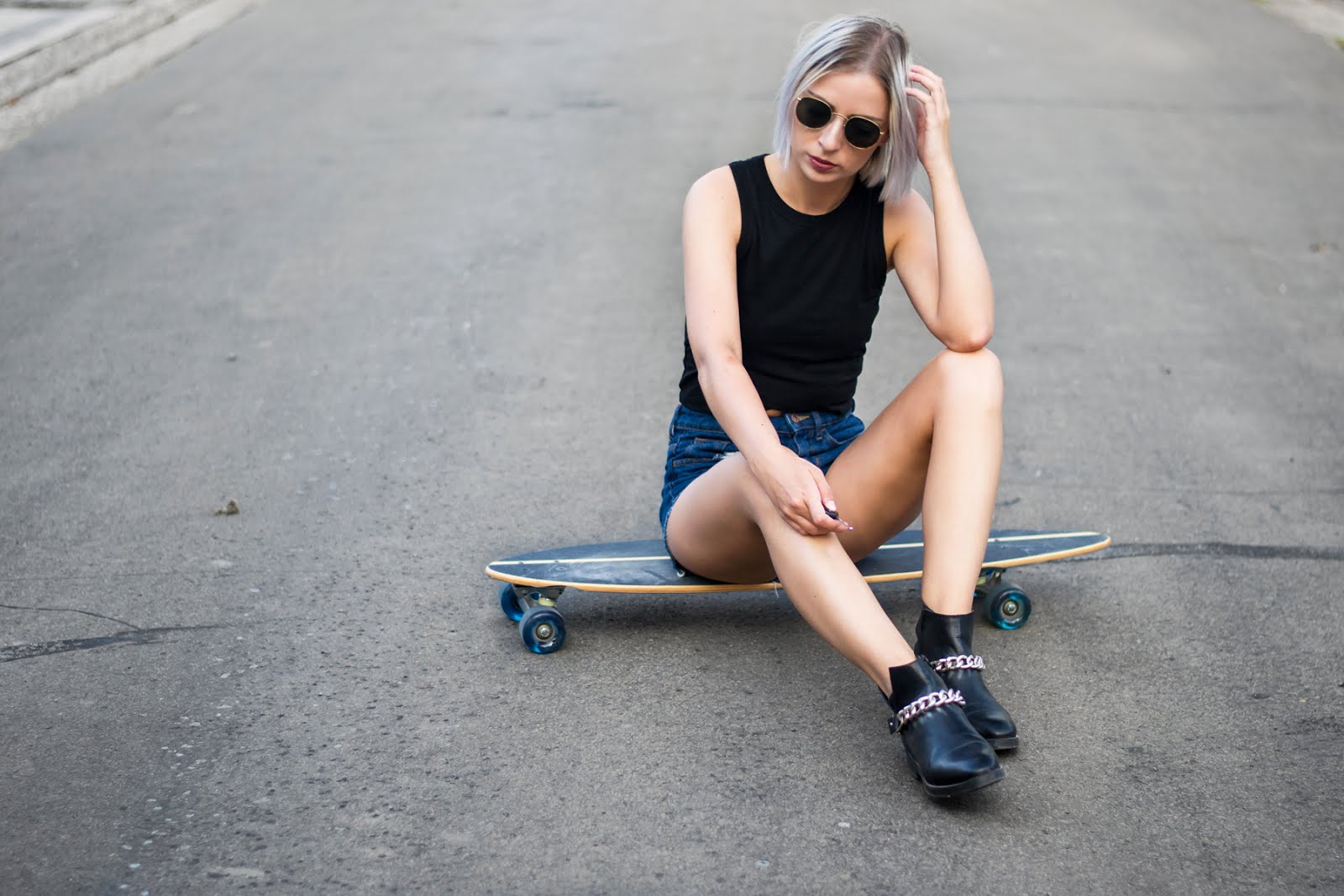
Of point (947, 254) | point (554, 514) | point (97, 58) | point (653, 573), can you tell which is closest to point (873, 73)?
point (947, 254)

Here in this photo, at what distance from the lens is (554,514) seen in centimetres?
441

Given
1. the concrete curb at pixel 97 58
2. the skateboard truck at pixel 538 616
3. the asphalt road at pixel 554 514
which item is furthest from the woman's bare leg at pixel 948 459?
the concrete curb at pixel 97 58

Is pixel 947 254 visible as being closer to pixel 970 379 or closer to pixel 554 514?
pixel 970 379

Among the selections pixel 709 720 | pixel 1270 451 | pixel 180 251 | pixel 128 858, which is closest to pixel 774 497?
pixel 709 720

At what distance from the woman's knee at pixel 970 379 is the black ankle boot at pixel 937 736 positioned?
63 cm

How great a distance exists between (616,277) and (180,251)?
2.17 metres

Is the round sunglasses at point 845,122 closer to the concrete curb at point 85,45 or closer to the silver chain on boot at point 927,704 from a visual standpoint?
the silver chain on boot at point 927,704

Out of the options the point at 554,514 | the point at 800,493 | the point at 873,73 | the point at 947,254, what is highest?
the point at 873,73

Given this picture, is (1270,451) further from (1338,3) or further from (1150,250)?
(1338,3)

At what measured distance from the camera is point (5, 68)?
9516 millimetres

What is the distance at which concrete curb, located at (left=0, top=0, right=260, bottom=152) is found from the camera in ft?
30.3

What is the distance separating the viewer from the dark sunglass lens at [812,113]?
10.7 feet

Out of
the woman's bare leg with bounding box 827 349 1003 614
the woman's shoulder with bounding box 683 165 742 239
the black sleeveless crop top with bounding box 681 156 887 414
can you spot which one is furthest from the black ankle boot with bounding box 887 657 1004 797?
the woman's shoulder with bounding box 683 165 742 239

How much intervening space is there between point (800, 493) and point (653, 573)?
0.69 metres
